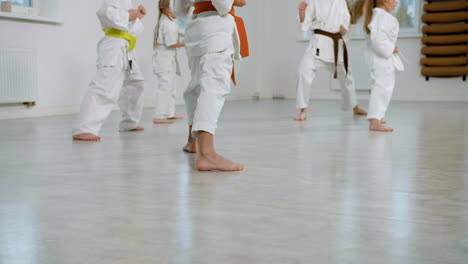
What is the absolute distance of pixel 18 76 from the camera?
18.6 feet

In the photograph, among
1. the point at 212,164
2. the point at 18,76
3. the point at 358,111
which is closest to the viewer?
the point at 212,164

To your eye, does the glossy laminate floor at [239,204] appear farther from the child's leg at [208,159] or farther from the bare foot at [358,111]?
the bare foot at [358,111]

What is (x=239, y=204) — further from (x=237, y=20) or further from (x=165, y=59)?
(x=165, y=59)

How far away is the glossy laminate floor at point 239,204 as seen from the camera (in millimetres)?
1290

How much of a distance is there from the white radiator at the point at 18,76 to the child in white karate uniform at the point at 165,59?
145 cm

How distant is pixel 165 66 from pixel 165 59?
0.07 metres

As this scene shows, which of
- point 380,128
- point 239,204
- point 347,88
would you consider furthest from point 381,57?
point 239,204

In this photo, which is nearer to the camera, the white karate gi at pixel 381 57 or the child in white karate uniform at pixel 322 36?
the white karate gi at pixel 381 57

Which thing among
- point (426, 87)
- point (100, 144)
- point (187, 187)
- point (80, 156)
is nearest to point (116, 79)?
point (100, 144)

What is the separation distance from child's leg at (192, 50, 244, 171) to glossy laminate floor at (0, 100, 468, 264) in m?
0.07

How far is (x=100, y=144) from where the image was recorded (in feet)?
11.3

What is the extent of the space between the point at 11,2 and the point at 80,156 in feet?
11.6

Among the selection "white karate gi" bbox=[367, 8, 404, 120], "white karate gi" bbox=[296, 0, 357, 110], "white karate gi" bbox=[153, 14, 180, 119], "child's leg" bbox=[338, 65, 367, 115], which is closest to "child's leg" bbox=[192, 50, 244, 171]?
"white karate gi" bbox=[367, 8, 404, 120]

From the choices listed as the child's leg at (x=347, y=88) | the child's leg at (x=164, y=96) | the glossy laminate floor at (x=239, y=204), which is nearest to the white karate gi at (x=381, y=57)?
the glossy laminate floor at (x=239, y=204)
